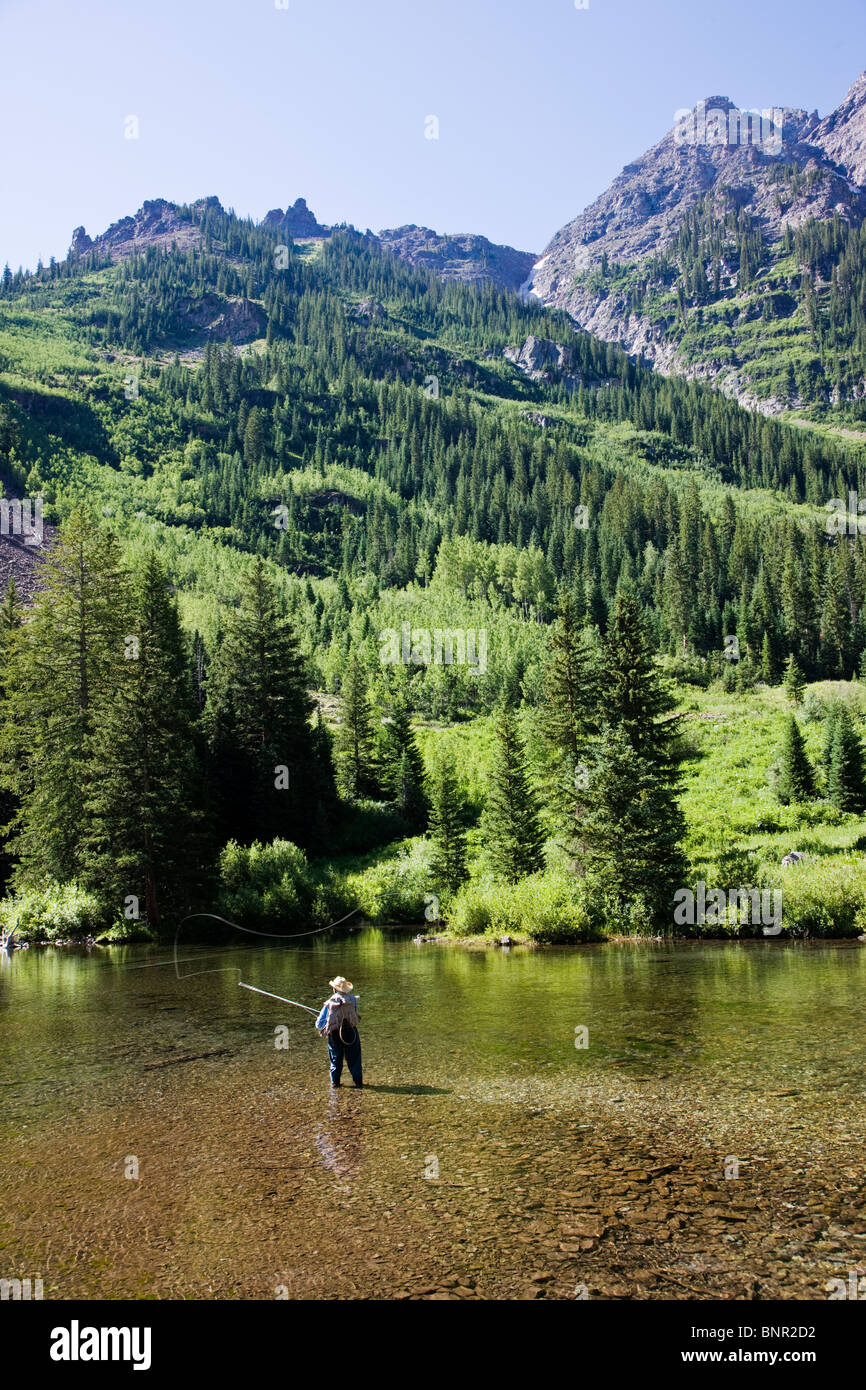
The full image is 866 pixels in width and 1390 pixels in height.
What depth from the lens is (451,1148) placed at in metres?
12.0

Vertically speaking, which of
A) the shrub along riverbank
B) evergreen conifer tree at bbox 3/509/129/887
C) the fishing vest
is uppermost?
evergreen conifer tree at bbox 3/509/129/887

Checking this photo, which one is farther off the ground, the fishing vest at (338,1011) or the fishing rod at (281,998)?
the fishing vest at (338,1011)

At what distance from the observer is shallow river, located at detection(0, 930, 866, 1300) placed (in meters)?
8.60

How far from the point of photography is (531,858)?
4456 cm
